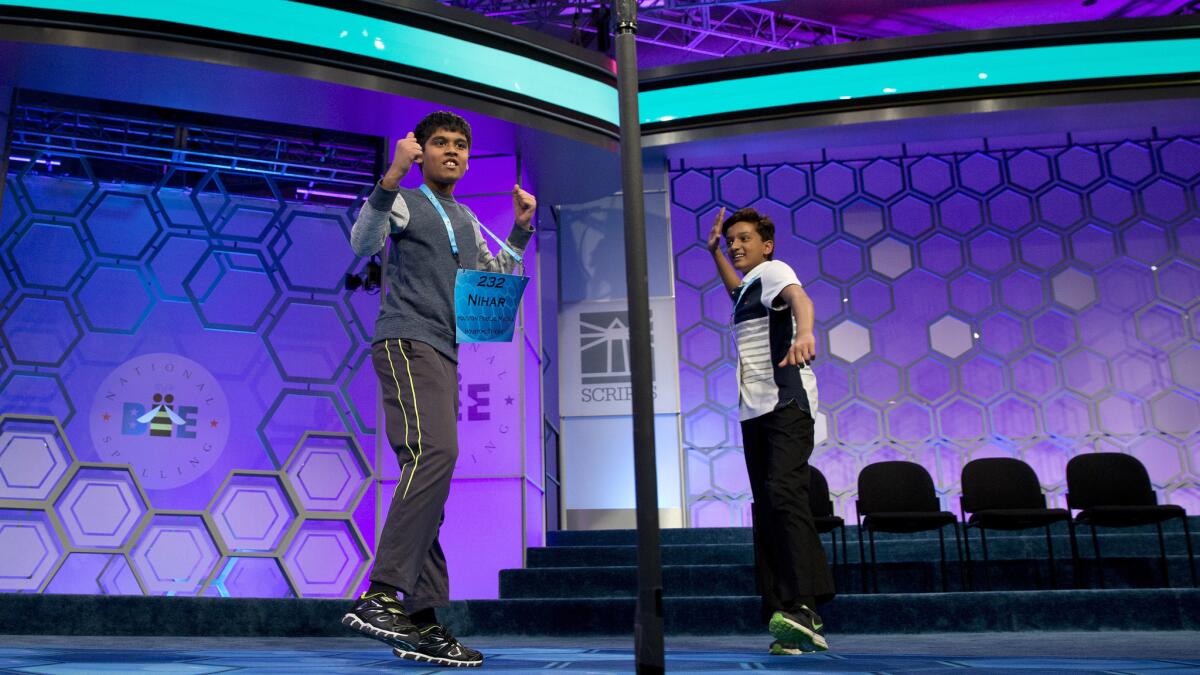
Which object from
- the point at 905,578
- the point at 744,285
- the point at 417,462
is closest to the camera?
the point at 417,462

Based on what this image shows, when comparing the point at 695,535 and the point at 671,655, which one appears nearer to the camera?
the point at 671,655

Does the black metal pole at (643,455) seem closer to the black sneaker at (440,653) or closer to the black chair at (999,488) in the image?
the black sneaker at (440,653)

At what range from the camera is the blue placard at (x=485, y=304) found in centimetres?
237

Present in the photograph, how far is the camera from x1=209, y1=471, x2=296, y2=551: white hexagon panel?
18.0ft

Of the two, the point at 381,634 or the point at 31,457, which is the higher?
the point at 31,457

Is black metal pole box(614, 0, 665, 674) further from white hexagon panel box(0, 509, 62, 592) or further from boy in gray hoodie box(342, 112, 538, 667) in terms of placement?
white hexagon panel box(0, 509, 62, 592)

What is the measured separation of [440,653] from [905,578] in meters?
2.95

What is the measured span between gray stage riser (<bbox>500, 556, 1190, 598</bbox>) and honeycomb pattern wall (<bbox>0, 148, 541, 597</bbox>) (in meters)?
0.68

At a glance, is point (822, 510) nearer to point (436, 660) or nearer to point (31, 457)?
point (436, 660)

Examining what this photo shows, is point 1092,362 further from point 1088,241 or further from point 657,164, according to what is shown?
point 657,164

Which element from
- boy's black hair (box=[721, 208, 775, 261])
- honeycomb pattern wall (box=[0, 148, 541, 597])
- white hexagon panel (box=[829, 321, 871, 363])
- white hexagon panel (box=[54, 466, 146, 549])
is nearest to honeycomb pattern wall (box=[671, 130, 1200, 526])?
white hexagon panel (box=[829, 321, 871, 363])

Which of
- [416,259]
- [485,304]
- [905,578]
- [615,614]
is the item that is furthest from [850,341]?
[416,259]

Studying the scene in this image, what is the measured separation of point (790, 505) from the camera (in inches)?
108

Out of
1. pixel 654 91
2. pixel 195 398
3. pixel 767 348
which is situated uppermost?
pixel 654 91
